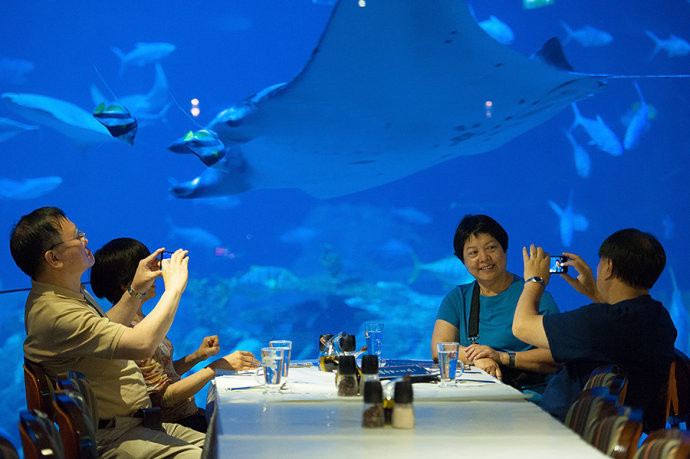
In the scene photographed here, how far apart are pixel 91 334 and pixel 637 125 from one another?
678 centimetres

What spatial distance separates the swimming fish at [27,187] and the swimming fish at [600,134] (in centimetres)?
570

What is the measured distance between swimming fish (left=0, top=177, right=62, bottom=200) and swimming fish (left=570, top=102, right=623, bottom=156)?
5696 mm

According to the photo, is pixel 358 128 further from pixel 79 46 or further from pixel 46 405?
pixel 46 405

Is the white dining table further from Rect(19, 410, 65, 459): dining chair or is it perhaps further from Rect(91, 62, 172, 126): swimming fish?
Rect(91, 62, 172, 126): swimming fish

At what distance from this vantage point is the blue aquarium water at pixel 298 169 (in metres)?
6.29

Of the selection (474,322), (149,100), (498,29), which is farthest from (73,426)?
(498,29)

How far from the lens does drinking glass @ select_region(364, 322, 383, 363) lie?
2.37 m

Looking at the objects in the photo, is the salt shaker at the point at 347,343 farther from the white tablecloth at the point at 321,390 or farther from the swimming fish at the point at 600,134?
the swimming fish at the point at 600,134

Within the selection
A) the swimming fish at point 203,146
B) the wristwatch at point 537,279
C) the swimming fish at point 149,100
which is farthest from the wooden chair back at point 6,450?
the swimming fish at point 149,100

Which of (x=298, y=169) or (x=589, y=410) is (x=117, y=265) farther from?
(x=298, y=169)

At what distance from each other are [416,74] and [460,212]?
5.85 feet

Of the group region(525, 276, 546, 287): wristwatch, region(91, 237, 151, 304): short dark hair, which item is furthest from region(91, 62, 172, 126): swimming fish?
region(525, 276, 546, 287): wristwatch

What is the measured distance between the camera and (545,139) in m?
7.45

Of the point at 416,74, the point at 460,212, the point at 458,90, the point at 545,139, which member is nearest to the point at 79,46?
the point at 416,74
